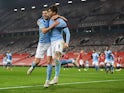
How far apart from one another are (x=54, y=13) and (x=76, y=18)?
5256 centimetres

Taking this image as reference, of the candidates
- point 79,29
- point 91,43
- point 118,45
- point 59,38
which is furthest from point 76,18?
point 59,38

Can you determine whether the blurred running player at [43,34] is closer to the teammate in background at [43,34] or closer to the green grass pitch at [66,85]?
the teammate in background at [43,34]

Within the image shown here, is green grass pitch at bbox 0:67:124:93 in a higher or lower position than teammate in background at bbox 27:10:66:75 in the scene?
lower

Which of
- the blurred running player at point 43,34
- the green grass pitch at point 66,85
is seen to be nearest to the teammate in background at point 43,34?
the blurred running player at point 43,34

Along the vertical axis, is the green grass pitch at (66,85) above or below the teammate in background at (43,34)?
below

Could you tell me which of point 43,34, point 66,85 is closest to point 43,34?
point 43,34

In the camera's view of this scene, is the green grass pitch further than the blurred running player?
No

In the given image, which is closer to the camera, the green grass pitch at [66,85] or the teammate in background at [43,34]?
the green grass pitch at [66,85]

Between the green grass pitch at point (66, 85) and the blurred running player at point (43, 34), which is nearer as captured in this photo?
the green grass pitch at point (66, 85)

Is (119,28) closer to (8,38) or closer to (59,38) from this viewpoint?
(8,38)

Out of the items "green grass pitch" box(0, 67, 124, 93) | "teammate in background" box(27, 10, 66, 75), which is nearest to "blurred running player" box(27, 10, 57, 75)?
"teammate in background" box(27, 10, 66, 75)

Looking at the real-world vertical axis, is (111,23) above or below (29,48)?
above

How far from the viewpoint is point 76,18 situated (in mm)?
63094

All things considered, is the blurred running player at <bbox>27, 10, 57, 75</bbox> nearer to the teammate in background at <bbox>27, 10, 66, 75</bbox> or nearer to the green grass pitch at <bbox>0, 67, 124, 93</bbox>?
the teammate in background at <bbox>27, 10, 66, 75</bbox>
